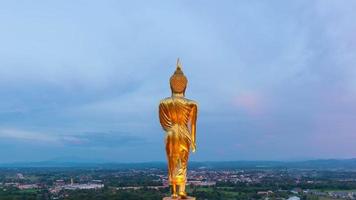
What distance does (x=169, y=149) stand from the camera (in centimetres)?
789

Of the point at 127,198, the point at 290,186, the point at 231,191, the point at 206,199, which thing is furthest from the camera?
the point at 290,186

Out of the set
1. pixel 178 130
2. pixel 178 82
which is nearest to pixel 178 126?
pixel 178 130

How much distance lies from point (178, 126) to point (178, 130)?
5 cm

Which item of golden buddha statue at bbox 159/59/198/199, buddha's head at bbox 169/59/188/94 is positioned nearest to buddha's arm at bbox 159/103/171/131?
golden buddha statue at bbox 159/59/198/199

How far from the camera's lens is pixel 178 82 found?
7.77 metres

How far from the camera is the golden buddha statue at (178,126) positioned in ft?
25.5

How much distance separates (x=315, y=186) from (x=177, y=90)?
68916mm

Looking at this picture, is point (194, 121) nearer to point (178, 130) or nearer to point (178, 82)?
point (178, 130)

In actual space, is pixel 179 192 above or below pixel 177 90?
below

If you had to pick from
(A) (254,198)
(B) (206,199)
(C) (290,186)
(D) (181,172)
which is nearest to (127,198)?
(B) (206,199)

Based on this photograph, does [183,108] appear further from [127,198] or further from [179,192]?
[127,198]

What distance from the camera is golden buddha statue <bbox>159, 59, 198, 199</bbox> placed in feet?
25.5

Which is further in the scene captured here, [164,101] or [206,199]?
[206,199]

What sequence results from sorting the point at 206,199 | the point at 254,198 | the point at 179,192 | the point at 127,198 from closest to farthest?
the point at 179,192 → the point at 127,198 → the point at 206,199 → the point at 254,198
